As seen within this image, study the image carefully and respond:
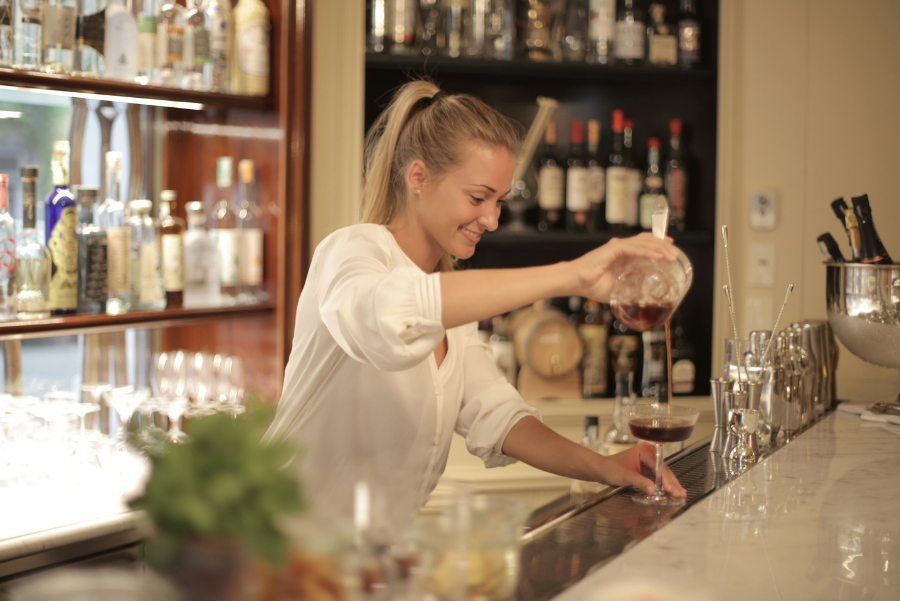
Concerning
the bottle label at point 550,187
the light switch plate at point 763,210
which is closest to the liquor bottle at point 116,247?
the bottle label at point 550,187

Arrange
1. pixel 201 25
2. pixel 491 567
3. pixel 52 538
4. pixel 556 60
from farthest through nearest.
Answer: pixel 556 60 → pixel 201 25 → pixel 52 538 → pixel 491 567

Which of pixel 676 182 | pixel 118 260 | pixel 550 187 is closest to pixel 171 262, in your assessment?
pixel 118 260

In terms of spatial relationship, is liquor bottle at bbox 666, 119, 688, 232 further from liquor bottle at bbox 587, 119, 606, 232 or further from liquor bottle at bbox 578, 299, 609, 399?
liquor bottle at bbox 578, 299, 609, 399

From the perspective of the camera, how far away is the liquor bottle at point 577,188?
249cm

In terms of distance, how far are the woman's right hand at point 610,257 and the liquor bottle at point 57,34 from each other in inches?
51.3

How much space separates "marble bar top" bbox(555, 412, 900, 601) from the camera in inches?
33.1

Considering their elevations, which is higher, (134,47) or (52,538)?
(134,47)

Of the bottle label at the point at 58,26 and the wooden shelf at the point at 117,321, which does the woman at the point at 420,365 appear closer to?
the wooden shelf at the point at 117,321

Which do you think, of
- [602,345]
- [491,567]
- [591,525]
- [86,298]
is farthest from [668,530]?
[602,345]

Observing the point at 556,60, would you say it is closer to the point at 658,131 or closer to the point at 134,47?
the point at 658,131

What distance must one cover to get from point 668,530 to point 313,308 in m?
0.63

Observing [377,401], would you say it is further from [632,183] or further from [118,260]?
[632,183]

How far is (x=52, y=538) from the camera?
5.11 feet

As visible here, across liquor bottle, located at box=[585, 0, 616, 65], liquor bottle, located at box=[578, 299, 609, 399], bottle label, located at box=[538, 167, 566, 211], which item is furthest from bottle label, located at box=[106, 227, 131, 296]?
liquor bottle, located at box=[585, 0, 616, 65]
